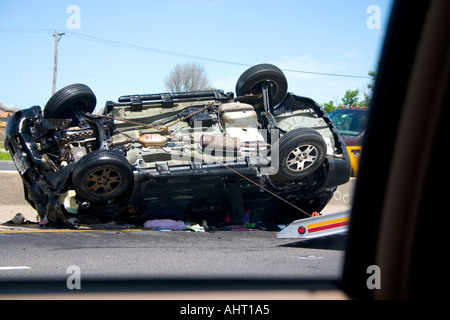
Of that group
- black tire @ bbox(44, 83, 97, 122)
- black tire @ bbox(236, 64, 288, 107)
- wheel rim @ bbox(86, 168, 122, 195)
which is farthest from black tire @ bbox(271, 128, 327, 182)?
black tire @ bbox(44, 83, 97, 122)

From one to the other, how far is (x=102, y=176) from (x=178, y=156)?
1.17m

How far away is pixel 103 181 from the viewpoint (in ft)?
21.8

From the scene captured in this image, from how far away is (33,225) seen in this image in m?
7.64

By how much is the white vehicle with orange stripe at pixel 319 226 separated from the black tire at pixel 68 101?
162 inches

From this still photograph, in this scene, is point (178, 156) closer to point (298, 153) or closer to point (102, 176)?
point (102, 176)

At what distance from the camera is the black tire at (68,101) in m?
7.63

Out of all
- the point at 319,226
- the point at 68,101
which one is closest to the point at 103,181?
the point at 68,101

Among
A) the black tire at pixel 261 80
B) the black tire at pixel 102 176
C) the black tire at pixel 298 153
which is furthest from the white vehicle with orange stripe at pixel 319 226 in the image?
the black tire at pixel 261 80

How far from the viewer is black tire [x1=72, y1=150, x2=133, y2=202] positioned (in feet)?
21.2

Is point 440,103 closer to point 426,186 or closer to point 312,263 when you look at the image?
point 426,186

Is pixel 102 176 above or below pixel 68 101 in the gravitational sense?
below

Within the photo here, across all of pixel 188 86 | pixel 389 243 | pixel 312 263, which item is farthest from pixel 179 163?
pixel 188 86

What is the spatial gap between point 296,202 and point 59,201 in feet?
12.2

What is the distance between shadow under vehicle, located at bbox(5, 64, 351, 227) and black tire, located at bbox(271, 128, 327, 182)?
1 centimetres
